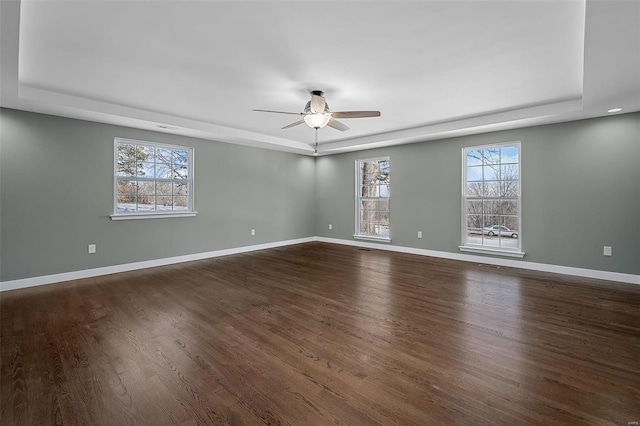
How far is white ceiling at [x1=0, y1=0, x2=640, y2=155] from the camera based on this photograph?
2068 mm

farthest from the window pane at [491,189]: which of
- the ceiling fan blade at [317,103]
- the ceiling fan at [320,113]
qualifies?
the ceiling fan blade at [317,103]

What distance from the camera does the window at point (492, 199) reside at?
498 centimetres

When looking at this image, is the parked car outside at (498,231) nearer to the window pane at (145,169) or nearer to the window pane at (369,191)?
the window pane at (369,191)

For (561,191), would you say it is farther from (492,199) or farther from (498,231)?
(498,231)

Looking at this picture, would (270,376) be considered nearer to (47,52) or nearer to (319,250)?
(47,52)

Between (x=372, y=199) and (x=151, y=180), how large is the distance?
454 cm

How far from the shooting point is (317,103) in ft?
11.3

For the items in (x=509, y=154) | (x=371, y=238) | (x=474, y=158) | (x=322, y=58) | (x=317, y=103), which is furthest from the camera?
(x=371, y=238)

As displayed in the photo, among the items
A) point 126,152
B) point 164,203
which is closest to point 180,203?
point 164,203

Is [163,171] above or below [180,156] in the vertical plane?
below

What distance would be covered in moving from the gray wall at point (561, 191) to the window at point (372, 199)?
1.90ft

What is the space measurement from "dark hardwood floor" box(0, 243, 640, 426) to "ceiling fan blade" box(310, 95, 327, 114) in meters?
2.23

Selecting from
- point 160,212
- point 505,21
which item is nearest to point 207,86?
point 160,212

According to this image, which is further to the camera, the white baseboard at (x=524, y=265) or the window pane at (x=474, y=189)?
the window pane at (x=474, y=189)
